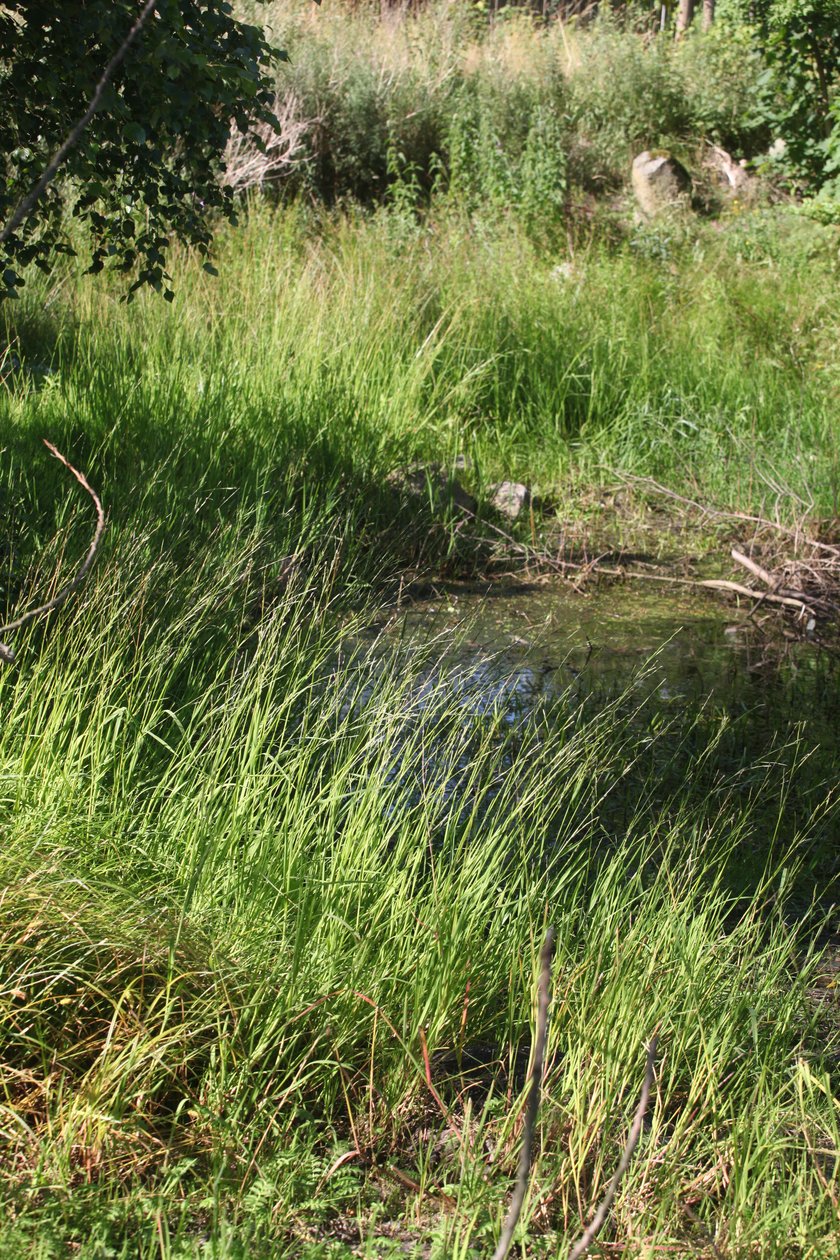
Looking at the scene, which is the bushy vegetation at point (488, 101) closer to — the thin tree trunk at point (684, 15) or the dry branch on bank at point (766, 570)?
the thin tree trunk at point (684, 15)

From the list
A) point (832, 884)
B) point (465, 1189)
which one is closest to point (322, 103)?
point (832, 884)

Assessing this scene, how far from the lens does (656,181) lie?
45.3 ft

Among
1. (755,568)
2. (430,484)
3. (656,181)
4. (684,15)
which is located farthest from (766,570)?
(684,15)

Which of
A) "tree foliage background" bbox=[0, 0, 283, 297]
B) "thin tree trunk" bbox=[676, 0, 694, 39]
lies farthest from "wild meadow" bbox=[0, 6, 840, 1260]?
"thin tree trunk" bbox=[676, 0, 694, 39]

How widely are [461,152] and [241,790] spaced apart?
33.2 feet

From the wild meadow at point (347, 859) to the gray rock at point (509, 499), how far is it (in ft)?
0.29

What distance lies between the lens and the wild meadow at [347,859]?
83.2 inches

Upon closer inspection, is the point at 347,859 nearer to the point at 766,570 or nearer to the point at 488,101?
the point at 766,570

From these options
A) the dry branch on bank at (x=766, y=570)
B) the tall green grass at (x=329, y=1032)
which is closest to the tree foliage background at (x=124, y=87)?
the tall green grass at (x=329, y=1032)

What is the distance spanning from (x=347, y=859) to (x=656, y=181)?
12.7 metres

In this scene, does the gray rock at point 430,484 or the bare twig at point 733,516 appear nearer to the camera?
the bare twig at point 733,516

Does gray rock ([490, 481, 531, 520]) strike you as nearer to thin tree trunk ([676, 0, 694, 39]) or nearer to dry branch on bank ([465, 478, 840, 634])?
dry branch on bank ([465, 478, 840, 634])

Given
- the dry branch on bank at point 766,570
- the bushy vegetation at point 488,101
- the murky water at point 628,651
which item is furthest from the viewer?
the bushy vegetation at point 488,101

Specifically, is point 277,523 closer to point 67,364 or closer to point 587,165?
point 67,364
